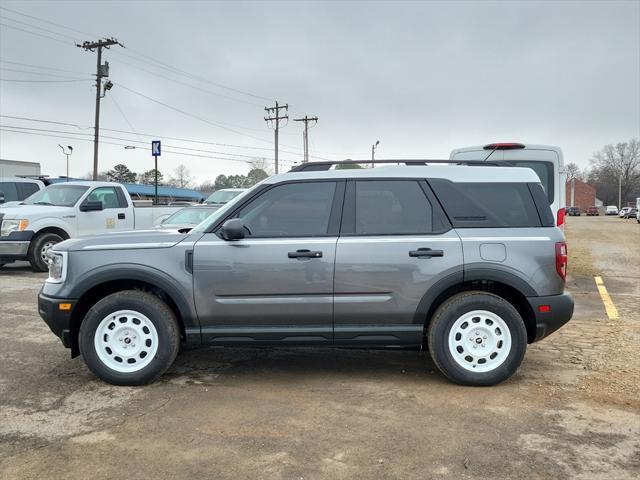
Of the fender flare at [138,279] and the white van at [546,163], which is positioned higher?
the white van at [546,163]

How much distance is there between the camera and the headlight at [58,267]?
4.54m

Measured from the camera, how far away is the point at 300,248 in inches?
175

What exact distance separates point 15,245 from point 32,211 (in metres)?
0.79

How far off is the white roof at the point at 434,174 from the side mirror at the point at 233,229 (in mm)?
530

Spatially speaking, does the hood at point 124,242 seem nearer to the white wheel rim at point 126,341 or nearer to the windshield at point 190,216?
the white wheel rim at point 126,341

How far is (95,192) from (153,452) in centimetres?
1011

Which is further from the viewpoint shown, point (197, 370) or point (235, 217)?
point (197, 370)

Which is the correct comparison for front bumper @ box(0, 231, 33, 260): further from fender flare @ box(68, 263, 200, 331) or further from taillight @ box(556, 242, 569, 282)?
taillight @ box(556, 242, 569, 282)

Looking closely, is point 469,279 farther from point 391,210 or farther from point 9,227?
point 9,227

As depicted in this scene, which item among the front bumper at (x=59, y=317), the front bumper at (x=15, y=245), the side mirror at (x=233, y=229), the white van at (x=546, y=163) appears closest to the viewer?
the side mirror at (x=233, y=229)

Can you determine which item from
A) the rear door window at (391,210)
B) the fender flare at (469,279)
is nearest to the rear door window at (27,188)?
the rear door window at (391,210)

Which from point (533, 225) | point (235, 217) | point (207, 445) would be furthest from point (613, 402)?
point (235, 217)

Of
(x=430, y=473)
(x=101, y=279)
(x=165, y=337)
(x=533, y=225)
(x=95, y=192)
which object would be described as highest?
(x=95, y=192)

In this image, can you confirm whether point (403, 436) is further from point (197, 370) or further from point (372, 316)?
point (197, 370)
